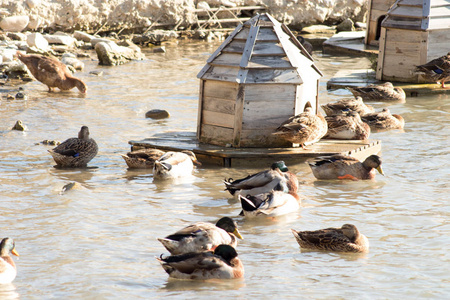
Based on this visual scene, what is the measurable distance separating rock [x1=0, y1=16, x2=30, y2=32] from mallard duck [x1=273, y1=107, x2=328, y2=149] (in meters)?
16.5

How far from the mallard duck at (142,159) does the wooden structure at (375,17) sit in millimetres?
14059

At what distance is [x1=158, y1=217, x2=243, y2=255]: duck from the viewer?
634cm

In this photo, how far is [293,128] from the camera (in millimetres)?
9938

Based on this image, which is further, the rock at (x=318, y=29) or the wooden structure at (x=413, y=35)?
the rock at (x=318, y=29)

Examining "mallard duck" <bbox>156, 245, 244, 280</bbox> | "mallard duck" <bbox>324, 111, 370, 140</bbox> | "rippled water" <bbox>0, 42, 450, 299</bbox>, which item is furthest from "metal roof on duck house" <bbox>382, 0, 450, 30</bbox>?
"mallard duck" <bbox>156, 245, 244, 280</bbox>

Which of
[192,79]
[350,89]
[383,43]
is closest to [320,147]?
[350,89]

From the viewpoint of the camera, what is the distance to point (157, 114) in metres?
14.0

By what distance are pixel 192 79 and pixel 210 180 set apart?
32.4ft

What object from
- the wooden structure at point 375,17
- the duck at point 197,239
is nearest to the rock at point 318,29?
the wooden structure at point 375,17

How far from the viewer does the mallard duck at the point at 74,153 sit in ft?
33.2

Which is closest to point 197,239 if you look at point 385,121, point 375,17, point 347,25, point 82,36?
point 385,121

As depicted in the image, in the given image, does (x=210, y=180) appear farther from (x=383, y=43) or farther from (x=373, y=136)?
(x=383, y=43)

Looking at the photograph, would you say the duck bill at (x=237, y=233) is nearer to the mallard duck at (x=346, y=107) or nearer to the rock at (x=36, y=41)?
the mallard duck at (x=346, y=107)

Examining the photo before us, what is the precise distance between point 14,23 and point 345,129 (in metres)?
16.4
